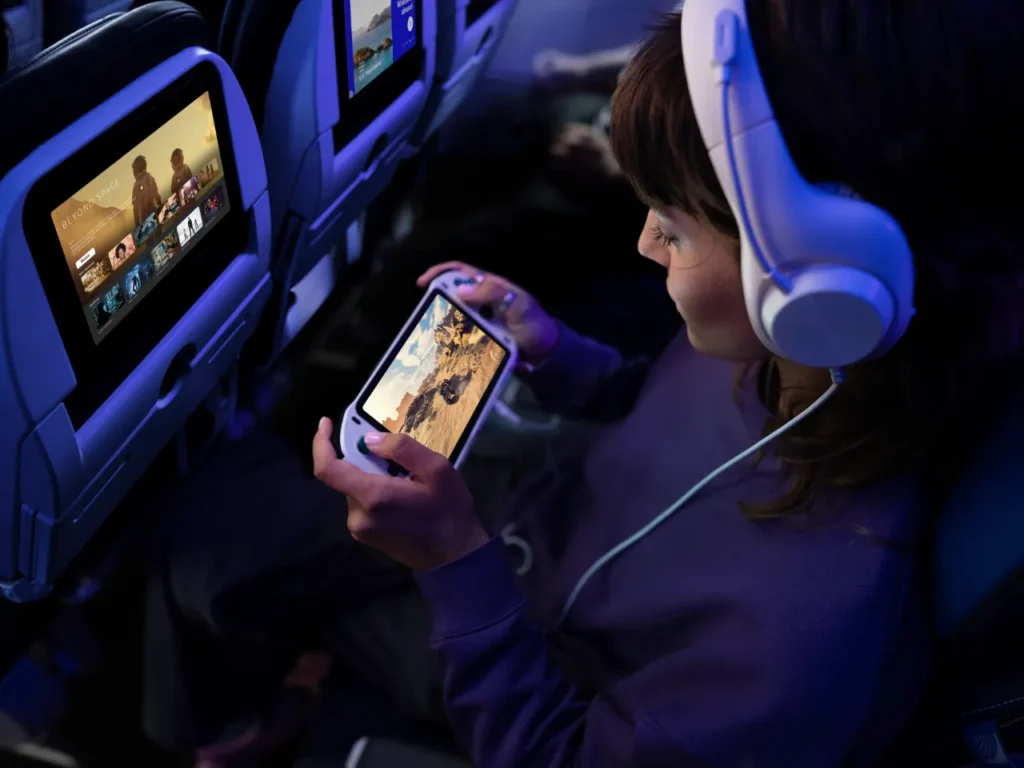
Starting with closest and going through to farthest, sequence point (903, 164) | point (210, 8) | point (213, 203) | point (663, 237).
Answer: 1. point (903, 164)
2. point (663, 237)
3. point (213, 203)
4. point (210, 8)

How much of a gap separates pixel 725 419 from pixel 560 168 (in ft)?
3.29

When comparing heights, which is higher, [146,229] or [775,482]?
[146,229]

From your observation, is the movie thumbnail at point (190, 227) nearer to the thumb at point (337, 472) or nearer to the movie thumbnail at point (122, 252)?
the movie thumbnail at point (122, 252)

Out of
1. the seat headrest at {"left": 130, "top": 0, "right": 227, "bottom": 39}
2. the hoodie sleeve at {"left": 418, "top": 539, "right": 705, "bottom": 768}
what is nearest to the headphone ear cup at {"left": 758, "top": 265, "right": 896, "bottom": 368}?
the hoodie sleeve at {"left": 418, "top": 539, "right": 705, "bottom": 768}

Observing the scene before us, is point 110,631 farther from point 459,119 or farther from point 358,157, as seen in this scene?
point 459,119

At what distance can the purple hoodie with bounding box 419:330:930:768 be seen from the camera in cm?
64

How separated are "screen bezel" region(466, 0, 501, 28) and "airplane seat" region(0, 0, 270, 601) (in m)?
0.85

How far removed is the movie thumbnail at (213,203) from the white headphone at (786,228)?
0.53 m

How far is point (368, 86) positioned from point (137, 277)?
601 millimetres

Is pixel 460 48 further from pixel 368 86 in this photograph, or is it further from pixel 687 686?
pixel 687 686

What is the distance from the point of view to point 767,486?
2.52 ft

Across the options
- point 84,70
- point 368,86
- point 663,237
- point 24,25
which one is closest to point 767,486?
point 663,237

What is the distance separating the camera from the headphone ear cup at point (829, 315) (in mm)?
525

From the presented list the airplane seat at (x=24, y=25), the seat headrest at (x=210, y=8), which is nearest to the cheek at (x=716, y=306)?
the seat headrest at (x=210, y=8)
